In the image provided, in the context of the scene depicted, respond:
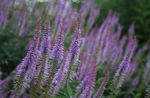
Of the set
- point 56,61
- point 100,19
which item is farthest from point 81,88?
point 100,19

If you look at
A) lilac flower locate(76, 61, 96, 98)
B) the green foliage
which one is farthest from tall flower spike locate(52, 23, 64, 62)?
the green foliage

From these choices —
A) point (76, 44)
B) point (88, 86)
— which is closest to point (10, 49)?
point (76, 44)

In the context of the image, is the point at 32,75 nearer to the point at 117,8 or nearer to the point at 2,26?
the point at 2,26

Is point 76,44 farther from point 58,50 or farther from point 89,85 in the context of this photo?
point 89,85

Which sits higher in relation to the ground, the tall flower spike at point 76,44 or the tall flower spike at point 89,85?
the tall flower spike at point 76,44

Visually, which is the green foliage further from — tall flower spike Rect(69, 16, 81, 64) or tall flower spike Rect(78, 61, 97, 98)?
tall flower spike Rect(78, 61, 97, 98)

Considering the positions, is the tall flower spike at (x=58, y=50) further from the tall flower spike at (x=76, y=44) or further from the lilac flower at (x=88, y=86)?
the lilac flower at (x=88, y=86)

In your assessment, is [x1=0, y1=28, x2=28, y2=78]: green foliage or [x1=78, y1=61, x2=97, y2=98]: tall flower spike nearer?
[x1=78, y1=61, x2=97, y2=98]: tall flower spike

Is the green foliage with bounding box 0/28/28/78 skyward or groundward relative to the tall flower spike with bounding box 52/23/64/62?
groundward

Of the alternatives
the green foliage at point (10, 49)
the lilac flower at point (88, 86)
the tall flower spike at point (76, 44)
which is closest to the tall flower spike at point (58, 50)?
the tall flower spike at point (76, 44)

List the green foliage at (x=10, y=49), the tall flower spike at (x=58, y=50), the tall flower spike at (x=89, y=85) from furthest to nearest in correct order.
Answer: the green foliage at (x=10, y=49)
the tall flower spike at (x=58, y=50)
the tall flower spike at (x=89, y=85)

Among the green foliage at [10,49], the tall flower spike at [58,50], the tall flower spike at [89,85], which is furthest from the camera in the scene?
the green foliage at [10,49]
